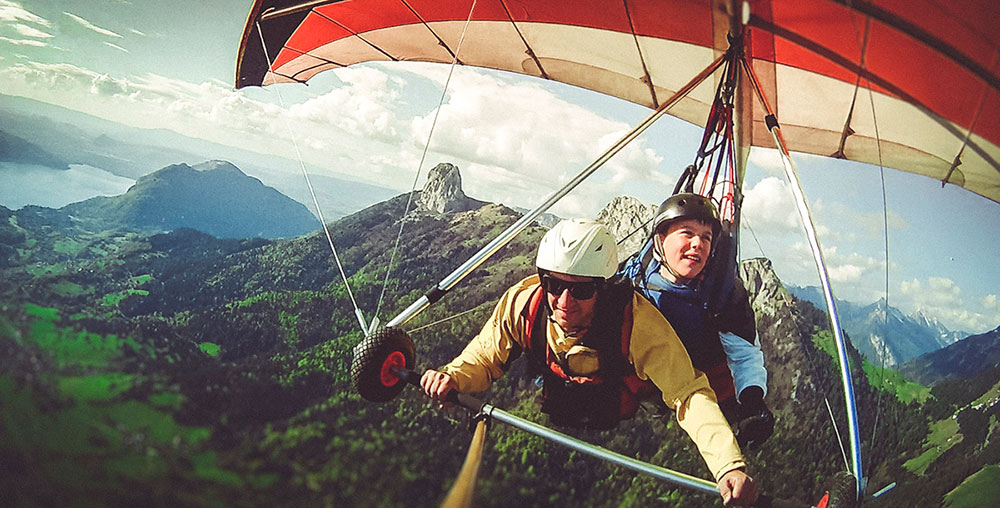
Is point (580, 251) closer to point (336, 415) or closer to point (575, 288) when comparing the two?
point (575, 288)

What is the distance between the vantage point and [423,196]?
6684 millimetres

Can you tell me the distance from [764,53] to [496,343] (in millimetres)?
2459

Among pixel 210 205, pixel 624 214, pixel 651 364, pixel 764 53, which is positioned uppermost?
pixel 764 53

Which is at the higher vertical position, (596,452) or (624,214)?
(624,214)

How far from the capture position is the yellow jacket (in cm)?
135

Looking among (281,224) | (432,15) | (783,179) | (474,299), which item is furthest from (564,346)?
(281,224)

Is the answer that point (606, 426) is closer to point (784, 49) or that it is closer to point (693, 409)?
point (693, 409)

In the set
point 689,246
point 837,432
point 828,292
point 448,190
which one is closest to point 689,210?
point 689,246

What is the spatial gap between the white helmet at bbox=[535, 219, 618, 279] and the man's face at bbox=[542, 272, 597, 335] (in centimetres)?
2

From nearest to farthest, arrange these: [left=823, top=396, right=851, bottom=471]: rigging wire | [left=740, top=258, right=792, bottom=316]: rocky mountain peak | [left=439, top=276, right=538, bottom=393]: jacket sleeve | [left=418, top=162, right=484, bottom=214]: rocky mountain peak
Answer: [left=439, top=276, right=538, bottom=393]: jacket sleeve, [left=823, top=396, right=851, bottom=471]: rigging wire, [left=740, top=258, right=792, bottom=316]: rocky mountain peak, [left=418, top=162, right=484, bottom=214]: rocky mountain peak

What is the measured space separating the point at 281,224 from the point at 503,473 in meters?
11.4

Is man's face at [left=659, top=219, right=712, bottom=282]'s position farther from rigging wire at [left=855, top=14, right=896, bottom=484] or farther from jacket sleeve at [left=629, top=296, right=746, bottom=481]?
rigging wire at [left=855, top=14, right=896, bottom=484]

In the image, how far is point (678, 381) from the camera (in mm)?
1463

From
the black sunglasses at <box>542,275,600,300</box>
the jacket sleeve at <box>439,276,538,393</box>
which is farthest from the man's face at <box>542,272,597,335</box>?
the jacket sleeve at <box>439,276,538,393</box>
